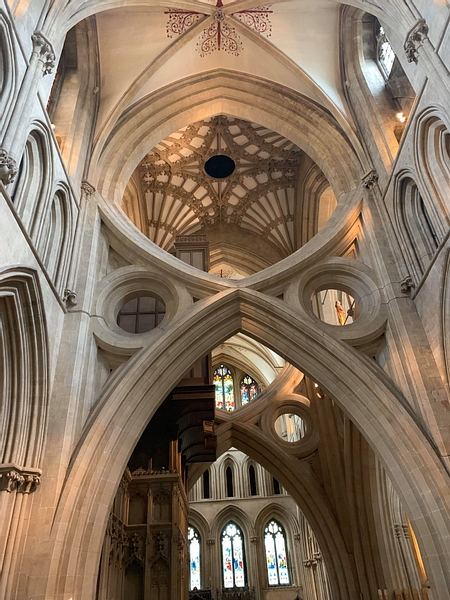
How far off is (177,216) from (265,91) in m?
6.61

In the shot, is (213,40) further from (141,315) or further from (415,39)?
(141,315)

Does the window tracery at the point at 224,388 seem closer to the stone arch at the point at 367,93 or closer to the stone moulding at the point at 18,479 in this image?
the stone arch at the point at 367,93

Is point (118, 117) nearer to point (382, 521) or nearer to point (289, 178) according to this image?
point (289, 178)

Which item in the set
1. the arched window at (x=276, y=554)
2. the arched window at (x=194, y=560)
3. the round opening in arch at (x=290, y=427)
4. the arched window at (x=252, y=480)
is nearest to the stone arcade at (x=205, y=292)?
the round opening in arch at (x=290, y=427)

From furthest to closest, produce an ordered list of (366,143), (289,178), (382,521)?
(289,178) → (382,521) → (366,143)

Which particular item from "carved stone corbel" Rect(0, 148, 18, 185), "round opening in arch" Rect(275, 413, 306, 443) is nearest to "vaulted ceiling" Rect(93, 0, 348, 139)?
"carved stone corbel" Rect(0, 148, 18, 185)

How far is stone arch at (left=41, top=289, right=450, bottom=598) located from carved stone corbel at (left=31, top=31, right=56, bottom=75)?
15.1 feet

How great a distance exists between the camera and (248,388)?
2481 centimetres

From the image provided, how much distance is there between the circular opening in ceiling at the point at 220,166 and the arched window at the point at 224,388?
1113 centimetres

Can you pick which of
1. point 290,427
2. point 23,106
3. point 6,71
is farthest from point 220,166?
point 290,427

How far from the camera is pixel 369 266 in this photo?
9656 millimetres

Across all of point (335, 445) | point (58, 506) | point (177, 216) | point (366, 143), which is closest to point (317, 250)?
point (366, 143)

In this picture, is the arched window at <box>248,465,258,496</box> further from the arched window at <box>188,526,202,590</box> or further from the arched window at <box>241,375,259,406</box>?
the arched window at <box>241,375,259,406</box>

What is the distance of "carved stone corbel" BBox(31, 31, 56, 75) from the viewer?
6.99 metres
